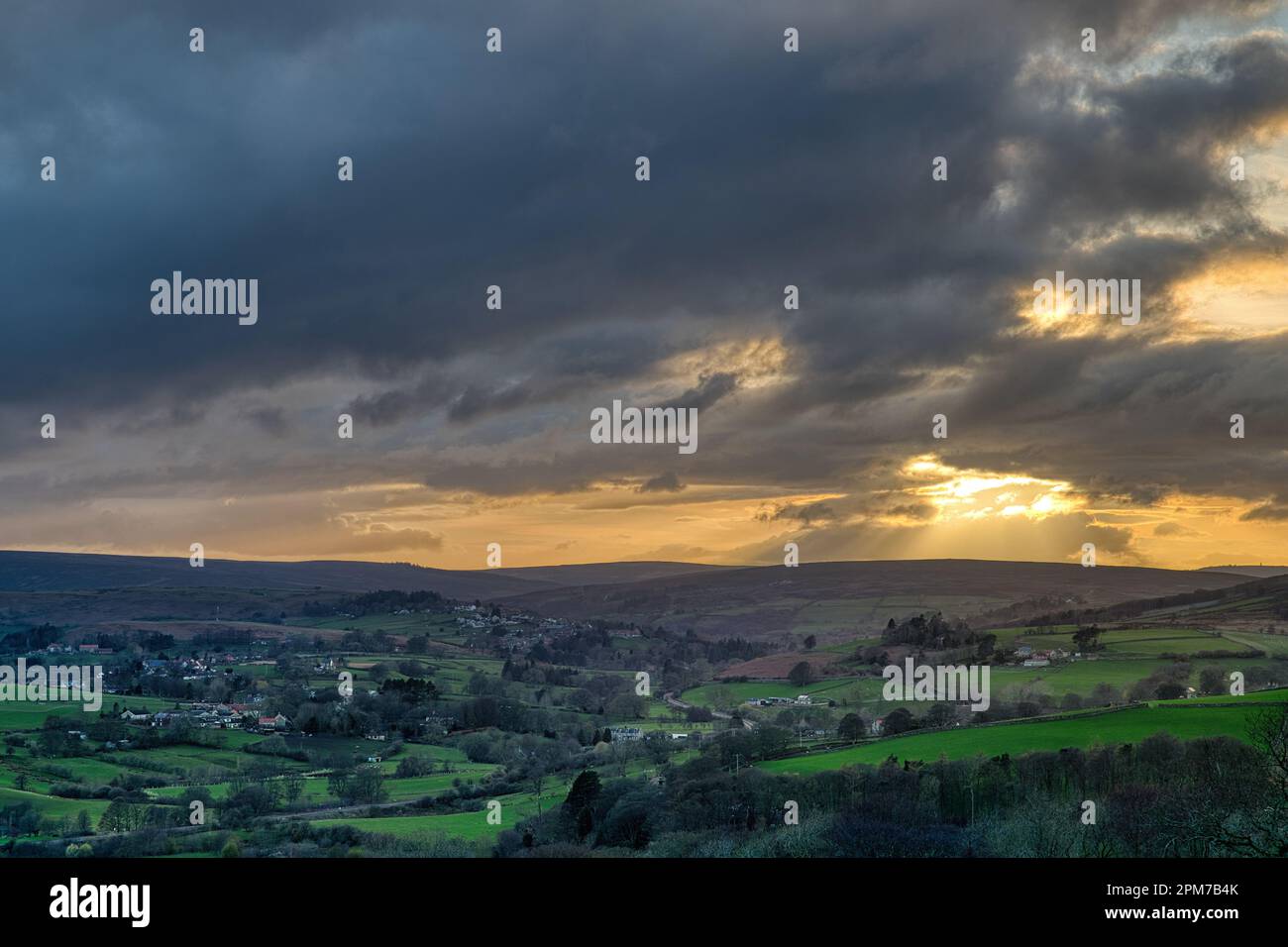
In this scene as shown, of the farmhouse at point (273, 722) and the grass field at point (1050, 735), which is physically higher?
the grass field at point (1050, 735)

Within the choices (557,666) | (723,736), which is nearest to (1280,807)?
(723,736)

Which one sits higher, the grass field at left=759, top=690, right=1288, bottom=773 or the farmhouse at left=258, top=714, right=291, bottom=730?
the grass field at left=759, top=690, right=1288, bottom=773

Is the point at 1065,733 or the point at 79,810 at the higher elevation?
the point at 1065,733

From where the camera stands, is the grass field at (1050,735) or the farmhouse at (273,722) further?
the farmhouse at (273,722)

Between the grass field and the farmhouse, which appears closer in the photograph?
the grass field

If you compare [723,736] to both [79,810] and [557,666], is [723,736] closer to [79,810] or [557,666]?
[79,810]

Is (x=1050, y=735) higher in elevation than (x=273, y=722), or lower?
higher

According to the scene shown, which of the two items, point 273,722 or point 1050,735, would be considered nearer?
point 1050,735
